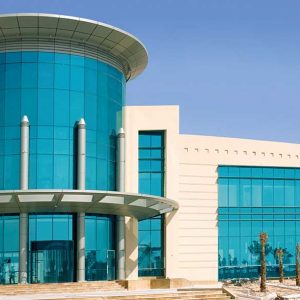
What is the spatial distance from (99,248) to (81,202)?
5158 millimetres

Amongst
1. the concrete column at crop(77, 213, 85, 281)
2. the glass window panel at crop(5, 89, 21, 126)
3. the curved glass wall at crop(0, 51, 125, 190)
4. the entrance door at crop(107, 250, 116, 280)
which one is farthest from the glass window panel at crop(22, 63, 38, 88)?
the entrance door at crop(107, 250, 116, 280)

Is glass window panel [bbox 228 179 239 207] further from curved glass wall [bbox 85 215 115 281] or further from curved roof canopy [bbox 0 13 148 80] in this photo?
curved roof canopy [bbox 0 13 148 80]

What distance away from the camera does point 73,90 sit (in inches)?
1887

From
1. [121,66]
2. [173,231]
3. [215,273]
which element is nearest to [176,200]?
[173,231]

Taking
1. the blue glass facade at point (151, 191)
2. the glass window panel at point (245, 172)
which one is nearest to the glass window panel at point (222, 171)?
the glass window panel at point (245, 172)

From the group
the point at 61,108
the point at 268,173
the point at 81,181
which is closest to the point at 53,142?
the point at 61,108

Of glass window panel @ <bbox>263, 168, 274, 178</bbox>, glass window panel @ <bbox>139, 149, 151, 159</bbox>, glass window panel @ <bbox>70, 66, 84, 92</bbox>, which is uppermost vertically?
glass window panel @ <bbox>70, 66, 84, 92</bbox>

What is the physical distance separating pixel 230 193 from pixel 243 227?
291cm

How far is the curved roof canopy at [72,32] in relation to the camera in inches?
1799

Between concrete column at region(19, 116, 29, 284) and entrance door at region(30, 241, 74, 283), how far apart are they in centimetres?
68

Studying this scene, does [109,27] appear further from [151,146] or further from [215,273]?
[215,273]

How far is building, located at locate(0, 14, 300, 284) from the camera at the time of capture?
46.2 metres

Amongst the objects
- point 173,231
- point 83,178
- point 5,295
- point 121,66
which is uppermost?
point 121,66

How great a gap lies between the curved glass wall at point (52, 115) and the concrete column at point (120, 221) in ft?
1.80
